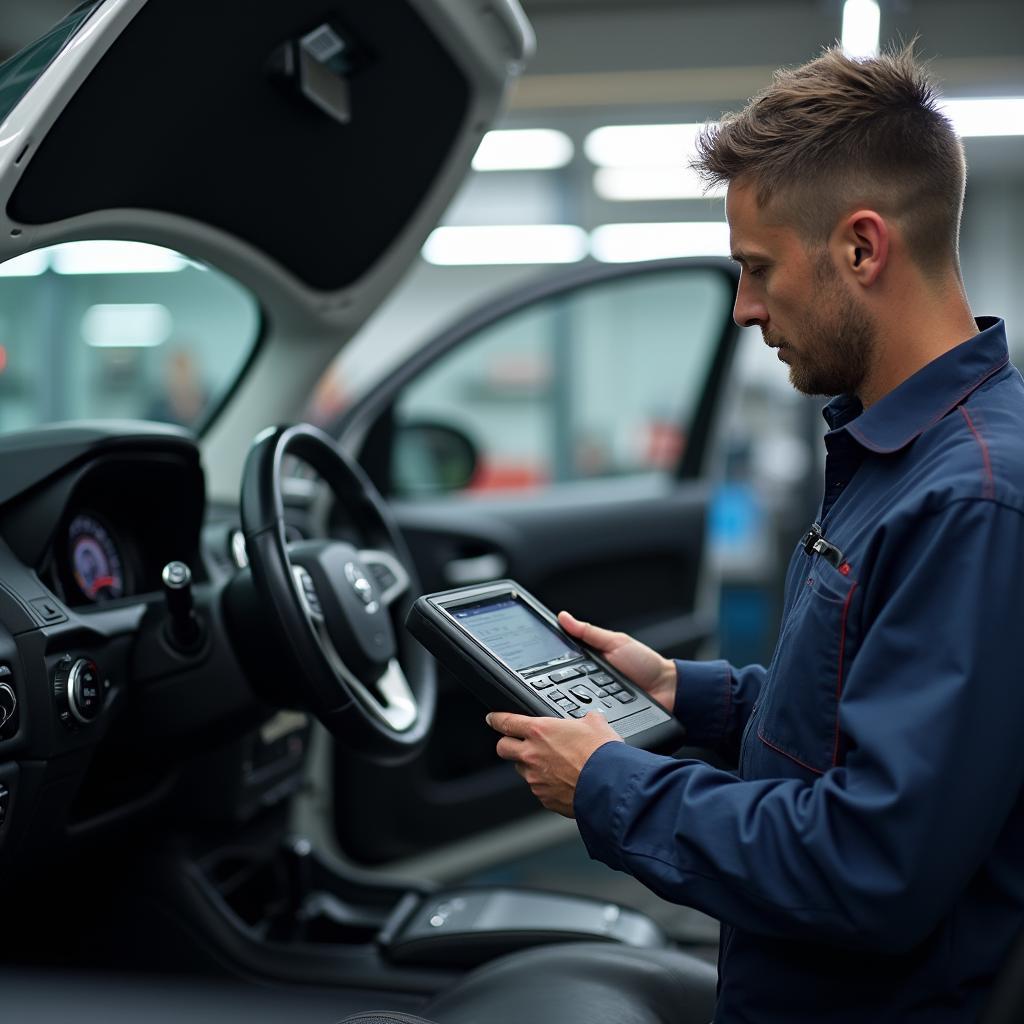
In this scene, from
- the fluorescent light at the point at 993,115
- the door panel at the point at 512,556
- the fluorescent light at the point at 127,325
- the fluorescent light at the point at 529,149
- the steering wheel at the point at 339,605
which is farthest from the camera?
the fluorescent light at the point at 127,325

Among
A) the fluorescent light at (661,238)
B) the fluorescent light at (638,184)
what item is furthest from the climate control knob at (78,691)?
the fluorescent light at (661,238)

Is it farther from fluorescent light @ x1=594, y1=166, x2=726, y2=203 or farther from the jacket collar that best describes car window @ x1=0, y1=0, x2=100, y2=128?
fluorescent light @ x1=594, y1=166, x2=726, y2=203

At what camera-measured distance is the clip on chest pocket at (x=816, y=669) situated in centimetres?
86

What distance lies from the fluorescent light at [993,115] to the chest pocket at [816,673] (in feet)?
20.3

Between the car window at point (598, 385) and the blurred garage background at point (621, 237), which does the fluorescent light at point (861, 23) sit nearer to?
the blurred garage background at point (621, 237)

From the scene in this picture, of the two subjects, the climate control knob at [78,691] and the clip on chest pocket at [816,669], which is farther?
the climate control knob at [78,691]

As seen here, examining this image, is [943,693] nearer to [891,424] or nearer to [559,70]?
[891,424]

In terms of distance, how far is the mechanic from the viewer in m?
0.76

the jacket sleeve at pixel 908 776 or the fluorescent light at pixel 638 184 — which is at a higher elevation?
the fluorescent light at pixel 638 184

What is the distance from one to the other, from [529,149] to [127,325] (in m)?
3.08

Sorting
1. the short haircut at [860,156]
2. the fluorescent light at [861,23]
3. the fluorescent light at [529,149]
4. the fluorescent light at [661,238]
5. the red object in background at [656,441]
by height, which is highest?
the fluorescent light at [861,23]

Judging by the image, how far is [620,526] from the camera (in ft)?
8.40

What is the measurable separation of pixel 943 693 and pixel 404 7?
116cm

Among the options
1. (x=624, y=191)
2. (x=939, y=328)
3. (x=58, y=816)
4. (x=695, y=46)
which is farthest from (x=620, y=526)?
(x=624, y=191)
